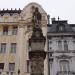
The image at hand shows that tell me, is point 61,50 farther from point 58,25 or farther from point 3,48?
point 3,48

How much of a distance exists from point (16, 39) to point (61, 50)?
15.8 feet

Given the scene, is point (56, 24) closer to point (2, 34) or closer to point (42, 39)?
point (2, 34)

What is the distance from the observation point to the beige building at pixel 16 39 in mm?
28297

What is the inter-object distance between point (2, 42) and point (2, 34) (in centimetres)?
98

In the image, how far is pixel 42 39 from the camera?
1403cm

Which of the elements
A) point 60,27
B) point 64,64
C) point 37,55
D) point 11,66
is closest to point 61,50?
point 64,64

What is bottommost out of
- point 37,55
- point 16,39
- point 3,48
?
point 37,55

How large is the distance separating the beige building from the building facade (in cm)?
103

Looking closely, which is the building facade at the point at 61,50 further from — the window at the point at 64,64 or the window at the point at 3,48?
the window at the point at 3,48

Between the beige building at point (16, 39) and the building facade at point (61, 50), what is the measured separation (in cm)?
103

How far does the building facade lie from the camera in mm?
Answer: 29016

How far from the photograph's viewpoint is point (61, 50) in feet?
97.5

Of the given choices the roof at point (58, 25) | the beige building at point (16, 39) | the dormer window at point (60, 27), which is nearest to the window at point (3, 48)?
the beige building at point (16, 39)

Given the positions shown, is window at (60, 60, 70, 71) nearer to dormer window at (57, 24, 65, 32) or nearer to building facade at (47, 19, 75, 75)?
building facade at (47, 19, 75, 75)
